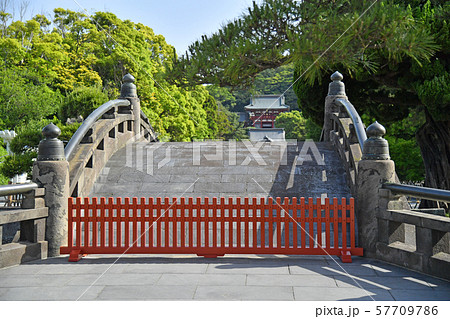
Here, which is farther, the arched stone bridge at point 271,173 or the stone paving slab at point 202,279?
the arched stone bridge at point 271,173

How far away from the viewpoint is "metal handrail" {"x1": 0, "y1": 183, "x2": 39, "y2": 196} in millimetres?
5443

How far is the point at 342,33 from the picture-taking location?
630 centimetres

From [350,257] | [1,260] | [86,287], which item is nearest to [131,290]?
[86,287]

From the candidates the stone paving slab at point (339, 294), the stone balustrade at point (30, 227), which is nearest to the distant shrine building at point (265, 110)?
the stone balustrade at point (30, 227)

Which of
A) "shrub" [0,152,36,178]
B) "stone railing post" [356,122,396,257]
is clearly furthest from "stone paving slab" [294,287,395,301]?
"shrub" [0,152,36,178]

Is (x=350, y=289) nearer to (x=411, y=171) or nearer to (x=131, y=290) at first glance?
(x=131, y=290)

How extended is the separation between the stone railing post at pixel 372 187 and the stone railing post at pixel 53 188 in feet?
14.3

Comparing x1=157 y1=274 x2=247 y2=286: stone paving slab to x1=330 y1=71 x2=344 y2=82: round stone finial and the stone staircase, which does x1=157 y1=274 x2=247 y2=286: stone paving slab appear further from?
x1=330 y1=71 x2=344 y2=82: round stone finial

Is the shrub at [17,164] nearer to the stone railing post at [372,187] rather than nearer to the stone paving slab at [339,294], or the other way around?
the stone railing post at [372,187]

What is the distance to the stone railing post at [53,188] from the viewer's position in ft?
19.9

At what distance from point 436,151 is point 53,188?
1033cm

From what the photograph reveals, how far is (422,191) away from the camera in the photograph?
17.1 feet

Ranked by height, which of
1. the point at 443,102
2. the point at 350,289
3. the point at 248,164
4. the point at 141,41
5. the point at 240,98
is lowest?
the point at 350,289

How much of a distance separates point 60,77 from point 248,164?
22.5 metres
